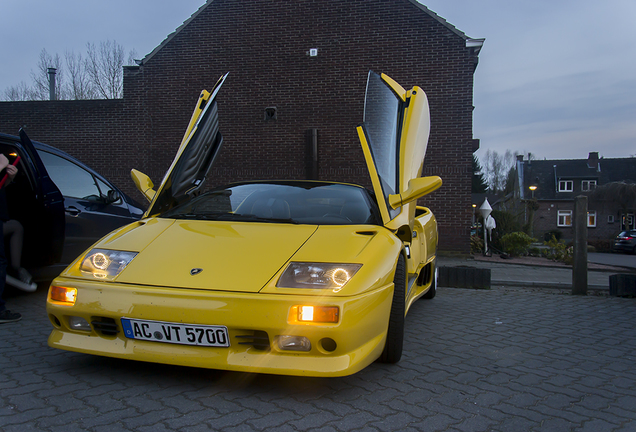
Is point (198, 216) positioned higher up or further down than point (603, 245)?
higher up

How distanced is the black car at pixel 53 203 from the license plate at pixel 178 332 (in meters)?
2.53

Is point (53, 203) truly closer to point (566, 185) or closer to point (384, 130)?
point (384, 130)

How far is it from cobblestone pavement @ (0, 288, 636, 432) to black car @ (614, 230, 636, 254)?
25.5m

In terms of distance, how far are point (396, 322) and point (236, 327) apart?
1019 mm

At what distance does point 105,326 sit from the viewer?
7.25 feet

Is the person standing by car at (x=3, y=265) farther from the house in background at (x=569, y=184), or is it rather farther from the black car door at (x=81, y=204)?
the house in background at (x=569, y=184)

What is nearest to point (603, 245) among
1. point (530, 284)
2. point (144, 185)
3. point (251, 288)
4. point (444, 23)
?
point (444, 23)

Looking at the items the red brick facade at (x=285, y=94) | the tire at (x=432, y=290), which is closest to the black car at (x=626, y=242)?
the red brick facade at (x=285, y=94)

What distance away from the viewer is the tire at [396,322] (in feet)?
8.63

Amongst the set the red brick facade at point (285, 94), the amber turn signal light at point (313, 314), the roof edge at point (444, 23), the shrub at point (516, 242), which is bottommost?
the shrub at point (516, 242)

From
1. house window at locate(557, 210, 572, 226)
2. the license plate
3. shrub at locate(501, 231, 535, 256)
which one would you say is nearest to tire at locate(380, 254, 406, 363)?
the license plate

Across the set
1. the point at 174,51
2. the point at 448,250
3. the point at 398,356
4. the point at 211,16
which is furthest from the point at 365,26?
the point at 398,356

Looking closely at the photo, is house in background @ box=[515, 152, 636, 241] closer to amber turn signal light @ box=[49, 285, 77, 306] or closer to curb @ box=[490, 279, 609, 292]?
curb @ box=[490, 279, 609, 292]

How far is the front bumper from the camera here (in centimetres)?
204
